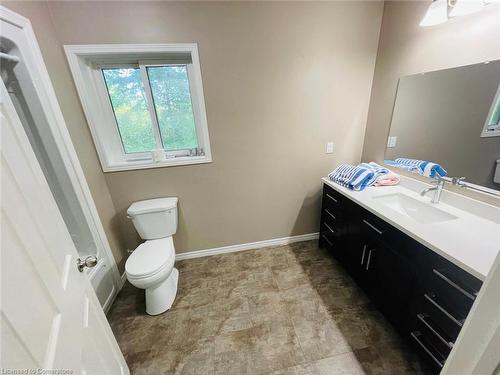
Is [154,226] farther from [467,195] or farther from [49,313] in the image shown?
[467,195]

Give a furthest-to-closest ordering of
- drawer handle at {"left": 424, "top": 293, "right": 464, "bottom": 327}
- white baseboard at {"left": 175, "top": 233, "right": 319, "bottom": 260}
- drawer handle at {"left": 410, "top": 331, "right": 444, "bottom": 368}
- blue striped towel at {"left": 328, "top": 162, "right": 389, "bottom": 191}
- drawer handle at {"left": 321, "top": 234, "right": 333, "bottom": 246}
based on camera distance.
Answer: white baseboard at {"left": 175, "top": 233, "right": 319, "bottom": 260} → drawer handle at {"left": 321, "top": 234, "right": 333, "bottom": 246} → blue striped towel at {"left": 328, "top": 162, "right": 389, "bottom": 191} → drawer handle at {"left": 410, "top": 331, "right": 444, "bottom": 368} → drawer handle at {"left": 424, "top": 293, "right": 464, "bottom": 327}

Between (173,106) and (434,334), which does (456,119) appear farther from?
(173,106)

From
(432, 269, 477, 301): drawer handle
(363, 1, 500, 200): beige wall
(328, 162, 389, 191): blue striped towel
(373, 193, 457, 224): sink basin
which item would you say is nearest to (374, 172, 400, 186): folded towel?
(328, 162, 389, 191): blue striped towel

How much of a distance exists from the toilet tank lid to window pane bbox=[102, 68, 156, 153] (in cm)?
52

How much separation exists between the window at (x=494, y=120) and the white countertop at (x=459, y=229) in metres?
0.41

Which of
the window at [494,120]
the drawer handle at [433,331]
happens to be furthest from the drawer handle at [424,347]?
the window at [494,120]

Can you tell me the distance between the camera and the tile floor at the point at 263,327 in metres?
1.22

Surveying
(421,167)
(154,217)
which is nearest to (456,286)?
(421,167)

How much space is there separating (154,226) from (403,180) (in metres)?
2.18

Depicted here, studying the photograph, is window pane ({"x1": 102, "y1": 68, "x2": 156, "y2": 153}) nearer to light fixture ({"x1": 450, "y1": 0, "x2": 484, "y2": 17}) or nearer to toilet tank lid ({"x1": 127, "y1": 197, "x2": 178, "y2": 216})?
toilet tank lid ({"x1": 127, "y1": 197, "x2": 178, "y2": 216})

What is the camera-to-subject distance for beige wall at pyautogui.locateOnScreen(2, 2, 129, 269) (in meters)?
1.24

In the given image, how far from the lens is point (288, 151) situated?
199 centimetres

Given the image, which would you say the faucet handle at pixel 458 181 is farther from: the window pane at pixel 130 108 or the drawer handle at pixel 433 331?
the window pane at pixel 130 108

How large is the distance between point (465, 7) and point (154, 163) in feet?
7.56
